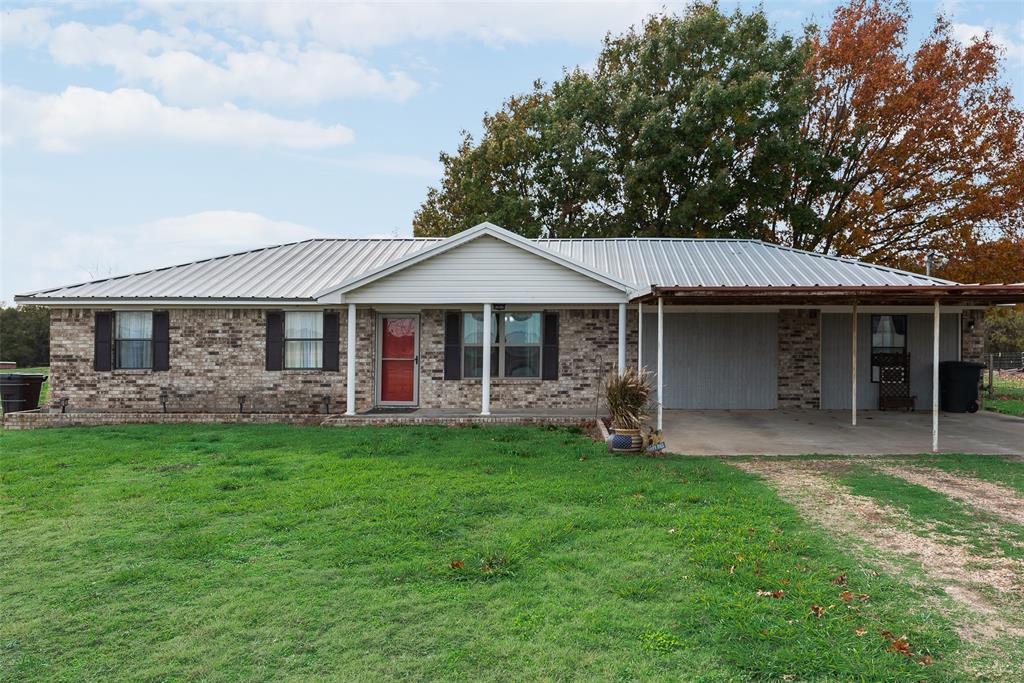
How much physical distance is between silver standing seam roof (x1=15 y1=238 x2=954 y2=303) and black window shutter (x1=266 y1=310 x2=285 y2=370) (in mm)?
558

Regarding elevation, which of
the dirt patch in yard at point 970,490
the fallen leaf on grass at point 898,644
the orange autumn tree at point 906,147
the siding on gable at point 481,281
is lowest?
the fallen leaf on grass at point 898,644

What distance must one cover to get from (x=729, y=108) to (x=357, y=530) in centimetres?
2101

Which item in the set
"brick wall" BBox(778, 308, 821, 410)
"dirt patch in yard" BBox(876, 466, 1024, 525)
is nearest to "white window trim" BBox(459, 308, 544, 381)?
"brick wall" BBox(778, 308, 821, 410)

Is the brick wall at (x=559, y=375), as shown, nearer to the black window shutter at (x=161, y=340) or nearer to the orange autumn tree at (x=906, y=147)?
the black window shutter at (x=161, y=340)

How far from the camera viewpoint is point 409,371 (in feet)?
46.8

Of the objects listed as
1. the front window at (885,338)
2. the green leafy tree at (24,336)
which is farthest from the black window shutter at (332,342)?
the green leafy tree at (24,336)

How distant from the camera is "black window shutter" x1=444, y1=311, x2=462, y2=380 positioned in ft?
46.0

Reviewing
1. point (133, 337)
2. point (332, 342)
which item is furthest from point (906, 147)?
point (133, 337)

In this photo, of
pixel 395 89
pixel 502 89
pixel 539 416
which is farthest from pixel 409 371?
pixel 502 89

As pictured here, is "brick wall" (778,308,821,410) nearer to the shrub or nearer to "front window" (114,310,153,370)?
the shrub

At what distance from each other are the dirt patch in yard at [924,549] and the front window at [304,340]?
9448 millimetres

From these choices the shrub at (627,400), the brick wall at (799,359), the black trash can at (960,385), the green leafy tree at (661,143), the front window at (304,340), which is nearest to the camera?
the shrub at (627,400)

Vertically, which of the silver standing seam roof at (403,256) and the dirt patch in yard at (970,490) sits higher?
the silver standing seam roof at (403,256)

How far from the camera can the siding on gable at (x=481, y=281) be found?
12773 millimetres
